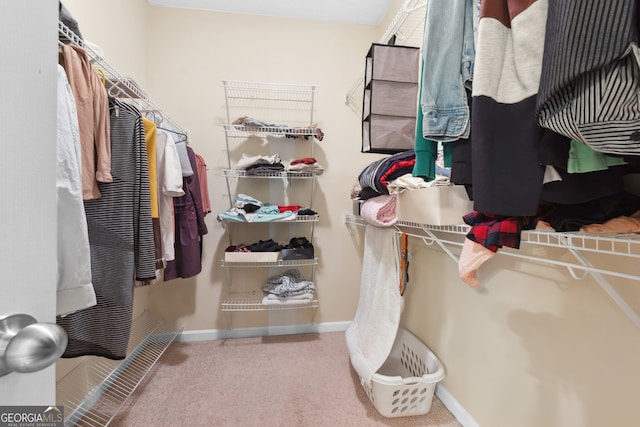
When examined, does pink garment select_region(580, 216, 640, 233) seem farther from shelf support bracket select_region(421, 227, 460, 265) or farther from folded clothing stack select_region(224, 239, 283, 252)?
folded clothing stack select_region(224, 239, 283, 252)

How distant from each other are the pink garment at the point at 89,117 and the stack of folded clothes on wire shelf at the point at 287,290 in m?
1.29

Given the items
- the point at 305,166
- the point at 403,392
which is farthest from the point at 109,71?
the point at 403,392

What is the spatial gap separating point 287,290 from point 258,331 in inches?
20.6

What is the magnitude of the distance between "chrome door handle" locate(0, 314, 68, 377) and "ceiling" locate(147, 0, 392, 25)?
7.79ft

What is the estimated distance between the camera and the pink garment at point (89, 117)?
0.80 metres

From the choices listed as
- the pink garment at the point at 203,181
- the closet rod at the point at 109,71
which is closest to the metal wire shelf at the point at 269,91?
the pink garment at the point at 203,181

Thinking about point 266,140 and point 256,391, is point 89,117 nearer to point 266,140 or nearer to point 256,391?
point 266,140

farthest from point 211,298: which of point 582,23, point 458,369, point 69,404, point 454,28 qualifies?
point 582,23

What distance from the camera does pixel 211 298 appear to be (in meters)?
2.12

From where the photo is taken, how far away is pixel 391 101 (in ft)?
4.06

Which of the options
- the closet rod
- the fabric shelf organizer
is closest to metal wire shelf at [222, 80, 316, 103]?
the closet rod

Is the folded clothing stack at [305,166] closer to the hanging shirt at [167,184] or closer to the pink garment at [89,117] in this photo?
the hanging shirt at [167,184]

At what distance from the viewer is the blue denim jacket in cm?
63

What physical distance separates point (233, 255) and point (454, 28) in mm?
1683
